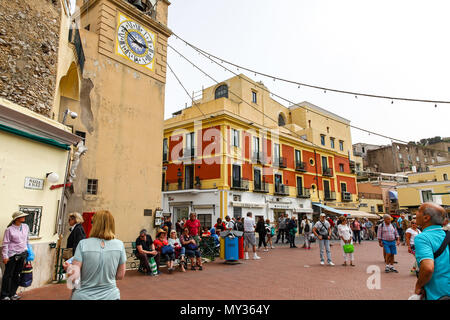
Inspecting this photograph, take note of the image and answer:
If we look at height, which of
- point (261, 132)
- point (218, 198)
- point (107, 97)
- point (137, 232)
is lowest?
point (137, 232)

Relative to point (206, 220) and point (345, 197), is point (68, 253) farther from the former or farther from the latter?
point (345, 197)

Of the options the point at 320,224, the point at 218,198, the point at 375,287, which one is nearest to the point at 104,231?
the point at 375,287

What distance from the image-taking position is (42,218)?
6508 millimetres

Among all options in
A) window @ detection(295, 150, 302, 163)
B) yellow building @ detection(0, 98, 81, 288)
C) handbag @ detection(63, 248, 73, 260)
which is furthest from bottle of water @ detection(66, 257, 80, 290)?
window @ detection(295, 150, 302, 163)

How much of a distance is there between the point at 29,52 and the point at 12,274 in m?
4.95

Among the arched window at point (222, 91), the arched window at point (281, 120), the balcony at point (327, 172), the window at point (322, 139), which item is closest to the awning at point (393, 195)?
the balcony at point (327, 172)

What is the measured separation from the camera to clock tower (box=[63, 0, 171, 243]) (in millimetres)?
10234

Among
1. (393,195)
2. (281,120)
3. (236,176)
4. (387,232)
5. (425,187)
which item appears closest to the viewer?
(387,232)

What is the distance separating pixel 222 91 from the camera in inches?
1090

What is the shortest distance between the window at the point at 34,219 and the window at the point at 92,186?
12.1ft

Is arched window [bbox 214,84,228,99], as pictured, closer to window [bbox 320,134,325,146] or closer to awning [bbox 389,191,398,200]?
window [bbox 320,134,325,146]

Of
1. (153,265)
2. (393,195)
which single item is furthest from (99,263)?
(393,195)

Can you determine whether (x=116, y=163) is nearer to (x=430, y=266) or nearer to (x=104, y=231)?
(x=104, y=231)
